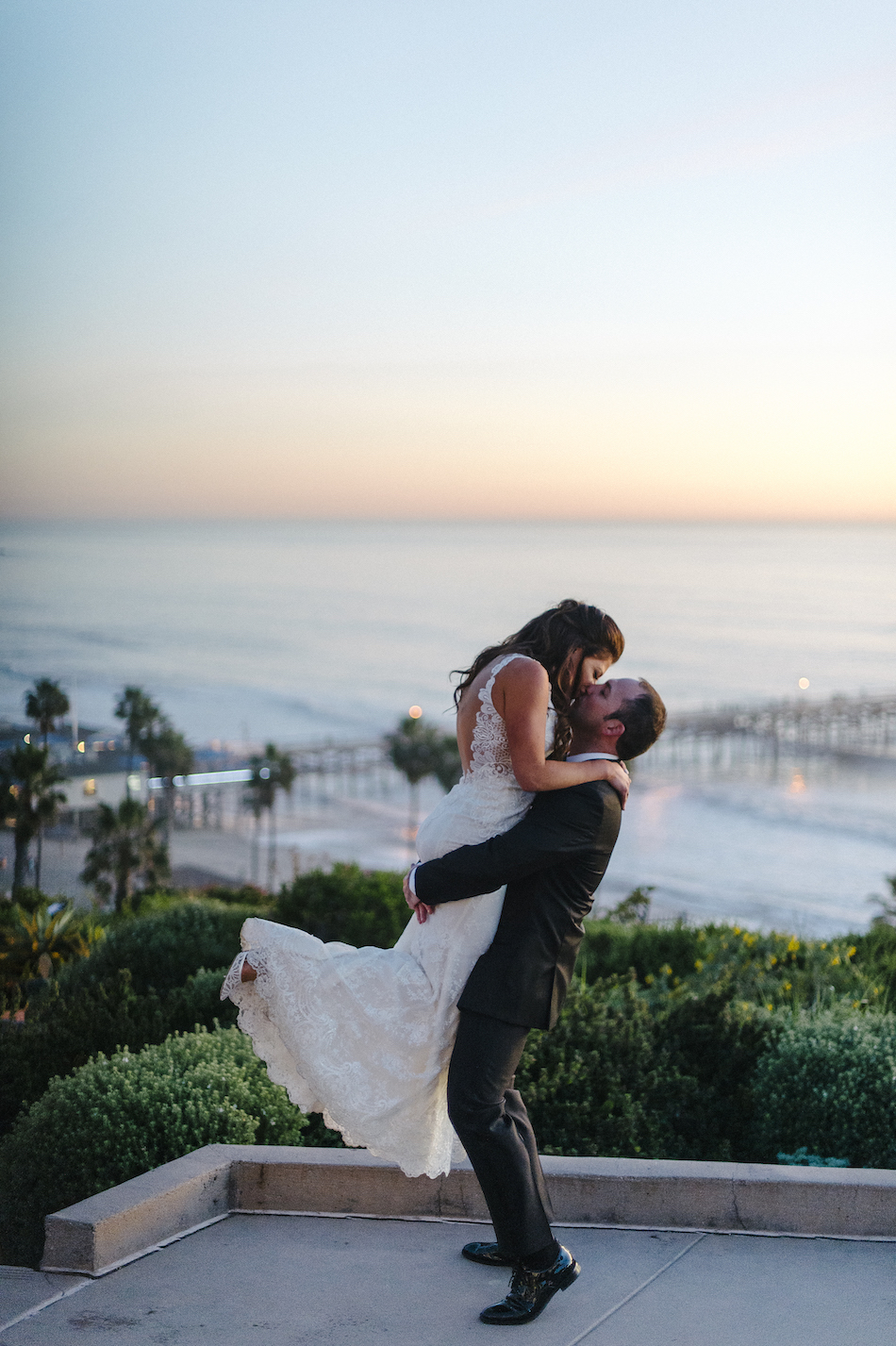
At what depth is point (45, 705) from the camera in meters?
22.8

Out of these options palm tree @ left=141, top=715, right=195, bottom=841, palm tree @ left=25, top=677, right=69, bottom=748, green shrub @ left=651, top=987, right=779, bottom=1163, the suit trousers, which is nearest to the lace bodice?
the suit trousers

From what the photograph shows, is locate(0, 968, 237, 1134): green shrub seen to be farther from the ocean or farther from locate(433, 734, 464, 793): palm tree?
locate(433, 734, 464, 793): palm tree

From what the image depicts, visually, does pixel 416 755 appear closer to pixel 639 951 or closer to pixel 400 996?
pixel 639 951

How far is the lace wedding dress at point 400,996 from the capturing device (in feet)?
11.6

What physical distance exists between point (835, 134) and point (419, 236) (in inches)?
1927

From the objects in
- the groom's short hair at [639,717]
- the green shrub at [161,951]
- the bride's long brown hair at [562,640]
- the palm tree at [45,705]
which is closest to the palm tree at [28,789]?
the palm tree at [45,705]

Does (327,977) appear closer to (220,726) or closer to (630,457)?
(220,726)

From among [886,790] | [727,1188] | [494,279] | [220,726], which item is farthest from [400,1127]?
[494,279]

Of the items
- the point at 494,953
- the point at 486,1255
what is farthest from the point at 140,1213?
the point at 494,953

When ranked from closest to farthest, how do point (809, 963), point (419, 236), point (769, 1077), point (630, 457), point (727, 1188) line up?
point (727, 1188) < point (769, 1077) < point (809, 963) < point (419, 236) < point (630, 457)

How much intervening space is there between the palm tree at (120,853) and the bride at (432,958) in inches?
1223

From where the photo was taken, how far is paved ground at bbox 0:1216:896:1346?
337cm

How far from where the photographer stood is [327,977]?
371cm

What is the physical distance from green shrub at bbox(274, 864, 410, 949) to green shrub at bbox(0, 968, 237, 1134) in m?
3.51
